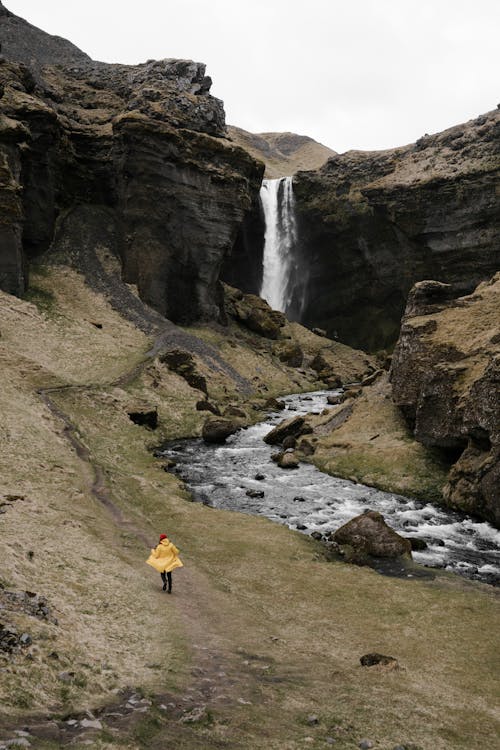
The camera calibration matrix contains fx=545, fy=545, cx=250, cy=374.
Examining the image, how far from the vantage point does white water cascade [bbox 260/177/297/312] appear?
129625 millimetres

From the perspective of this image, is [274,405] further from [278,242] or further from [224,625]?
[278,242]

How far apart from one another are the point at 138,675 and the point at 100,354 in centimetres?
6059

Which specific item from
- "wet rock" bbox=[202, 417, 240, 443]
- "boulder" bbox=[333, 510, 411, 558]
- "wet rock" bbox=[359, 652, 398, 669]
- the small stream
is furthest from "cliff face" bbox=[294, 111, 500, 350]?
"wet rock" bbox=[359, 652, 398, 669]

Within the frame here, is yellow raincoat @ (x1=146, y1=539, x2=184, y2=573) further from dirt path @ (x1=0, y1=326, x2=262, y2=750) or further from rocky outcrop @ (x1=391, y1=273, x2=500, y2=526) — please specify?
rocky outcrop @ (x1=391, y1=273, x2=500, y2=526)

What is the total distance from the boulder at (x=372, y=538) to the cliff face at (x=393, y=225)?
293ft

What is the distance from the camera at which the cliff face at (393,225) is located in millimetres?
106562

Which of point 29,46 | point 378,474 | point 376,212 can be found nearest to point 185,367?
point 378,474

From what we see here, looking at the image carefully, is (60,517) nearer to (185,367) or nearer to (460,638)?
(460,638)

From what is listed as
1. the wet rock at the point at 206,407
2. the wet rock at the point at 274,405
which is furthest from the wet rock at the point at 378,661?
the wet rock at the point at 274,405

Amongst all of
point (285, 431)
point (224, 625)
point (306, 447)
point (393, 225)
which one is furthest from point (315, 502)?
point (393, 225)

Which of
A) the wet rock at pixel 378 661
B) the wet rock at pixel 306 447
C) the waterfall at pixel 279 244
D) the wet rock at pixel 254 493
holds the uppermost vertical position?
the waterfall at pixel 279 244

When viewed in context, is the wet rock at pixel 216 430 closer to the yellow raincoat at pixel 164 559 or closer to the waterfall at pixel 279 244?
the yellow raincoat at pixel 164 559

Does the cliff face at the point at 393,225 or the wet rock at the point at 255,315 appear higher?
the cliff face at the point at 393,225

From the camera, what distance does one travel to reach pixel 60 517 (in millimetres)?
25984
